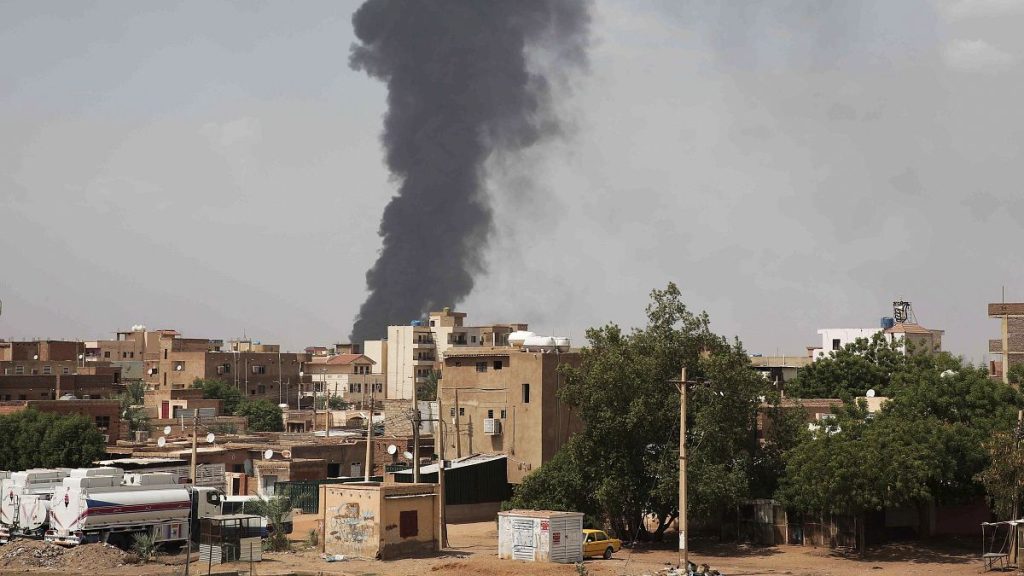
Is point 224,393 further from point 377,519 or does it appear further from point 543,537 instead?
point 543,537

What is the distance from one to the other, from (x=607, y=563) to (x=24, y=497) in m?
21.3

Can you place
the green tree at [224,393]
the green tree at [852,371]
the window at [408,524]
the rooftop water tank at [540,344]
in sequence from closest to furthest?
the window at [408,524] → the rooftop water tank at [540,344] → the green tree at [852,371] → the green tree at [224,393]

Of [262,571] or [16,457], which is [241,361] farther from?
[262,571]

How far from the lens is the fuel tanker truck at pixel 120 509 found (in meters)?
43.9

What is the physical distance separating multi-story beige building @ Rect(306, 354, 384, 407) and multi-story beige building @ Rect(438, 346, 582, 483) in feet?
311

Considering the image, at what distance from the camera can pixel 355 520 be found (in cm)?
4628

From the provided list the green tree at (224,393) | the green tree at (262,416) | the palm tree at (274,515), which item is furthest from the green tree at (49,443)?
the green tree at (224,393)

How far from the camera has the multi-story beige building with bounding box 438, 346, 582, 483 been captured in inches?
2559

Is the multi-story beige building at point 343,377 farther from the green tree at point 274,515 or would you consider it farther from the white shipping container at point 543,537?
the white shipping container at point 543,537

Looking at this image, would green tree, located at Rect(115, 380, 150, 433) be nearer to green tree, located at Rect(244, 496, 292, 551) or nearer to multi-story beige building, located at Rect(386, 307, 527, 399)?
green tree, located at Rect(244, 496, 292, 551)

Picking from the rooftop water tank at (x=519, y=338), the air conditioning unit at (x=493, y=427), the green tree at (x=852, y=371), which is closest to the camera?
the air conditioning unit at (x=493, y=427)

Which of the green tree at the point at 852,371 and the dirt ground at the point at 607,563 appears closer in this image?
the dirt ground at the point at 607,563

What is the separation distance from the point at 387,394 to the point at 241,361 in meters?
28.3

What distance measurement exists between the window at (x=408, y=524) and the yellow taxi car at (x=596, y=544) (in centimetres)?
632
